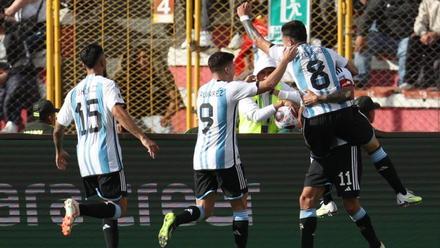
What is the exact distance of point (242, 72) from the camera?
14.4 m

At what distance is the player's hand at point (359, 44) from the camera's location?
14559mm

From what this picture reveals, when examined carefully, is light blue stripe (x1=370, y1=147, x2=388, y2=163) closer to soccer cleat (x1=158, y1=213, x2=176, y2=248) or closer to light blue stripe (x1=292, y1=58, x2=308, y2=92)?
light blue stripe (x1=292, y1=58, x2=308, y2=92)

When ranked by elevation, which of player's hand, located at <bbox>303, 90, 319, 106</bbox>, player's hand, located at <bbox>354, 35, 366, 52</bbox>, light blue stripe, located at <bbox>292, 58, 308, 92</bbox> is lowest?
player's hand, located at <bbox>303, 90, 319, 106</bbox>

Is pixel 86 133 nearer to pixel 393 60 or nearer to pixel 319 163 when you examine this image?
pixel 319 163

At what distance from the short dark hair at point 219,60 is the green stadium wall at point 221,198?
1.52 m

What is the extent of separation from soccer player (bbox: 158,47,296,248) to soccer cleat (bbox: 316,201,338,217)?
848mm

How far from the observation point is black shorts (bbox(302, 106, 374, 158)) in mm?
10648

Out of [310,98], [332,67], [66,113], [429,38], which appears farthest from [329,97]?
[429,38]

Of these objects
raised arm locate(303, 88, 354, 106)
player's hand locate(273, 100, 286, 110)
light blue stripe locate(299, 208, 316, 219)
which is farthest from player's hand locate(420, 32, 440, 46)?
light blue stripe locate(299, 208, 316, 219)

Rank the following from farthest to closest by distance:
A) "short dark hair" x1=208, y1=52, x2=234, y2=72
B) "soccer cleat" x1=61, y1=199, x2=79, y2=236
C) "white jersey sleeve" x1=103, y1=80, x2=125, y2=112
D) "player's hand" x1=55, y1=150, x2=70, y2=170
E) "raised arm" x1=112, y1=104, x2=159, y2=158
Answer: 1. "player's hand" x1=55, y1=150, x2=70, y2=170
2. "short dark hair" x1=208, y1=52, x2=234, y2=72
3. "white jersey sleeve" x1=103, y1=80, x2=125, y2=112
4. "raised arm" x1=112, y1=104, x2=159, y2=158
5. "soccer cleat" x1=61, y1=199, x2=79, y2=236

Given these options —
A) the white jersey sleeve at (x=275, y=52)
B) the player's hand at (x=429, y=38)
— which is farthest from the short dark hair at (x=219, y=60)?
the player's hand at (x=429, y=38)

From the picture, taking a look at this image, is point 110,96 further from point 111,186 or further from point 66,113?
point 111,186

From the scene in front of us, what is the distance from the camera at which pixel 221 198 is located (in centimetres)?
1222

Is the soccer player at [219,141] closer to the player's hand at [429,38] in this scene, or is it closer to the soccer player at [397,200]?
the soccer player at [397,200]
